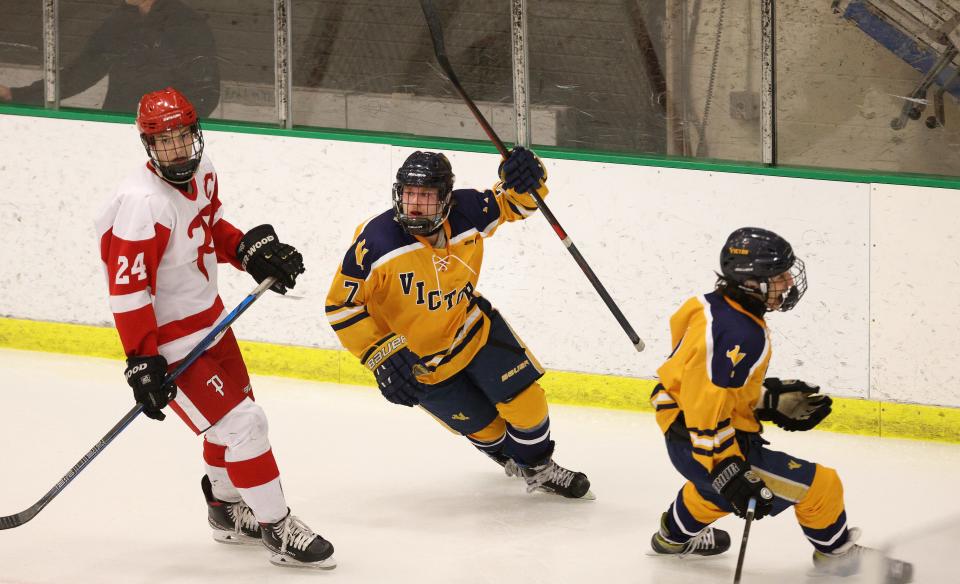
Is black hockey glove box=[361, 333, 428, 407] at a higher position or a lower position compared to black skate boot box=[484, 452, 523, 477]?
higher

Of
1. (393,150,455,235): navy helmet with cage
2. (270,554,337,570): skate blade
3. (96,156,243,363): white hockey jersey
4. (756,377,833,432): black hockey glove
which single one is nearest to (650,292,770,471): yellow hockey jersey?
(756,377,833,432): black hockey glove

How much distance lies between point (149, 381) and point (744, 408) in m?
1.48

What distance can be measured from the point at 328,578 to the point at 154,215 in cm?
107

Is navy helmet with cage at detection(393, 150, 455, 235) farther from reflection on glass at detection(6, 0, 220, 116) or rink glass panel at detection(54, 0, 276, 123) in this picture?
reflection on glass at detection(6, 0, 220, 116)

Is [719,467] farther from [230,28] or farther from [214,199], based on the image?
[230,28]

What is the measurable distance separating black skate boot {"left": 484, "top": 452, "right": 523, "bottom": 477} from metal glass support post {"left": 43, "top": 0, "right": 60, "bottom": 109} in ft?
8.95

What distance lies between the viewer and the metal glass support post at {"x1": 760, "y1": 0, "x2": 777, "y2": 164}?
492 centimetres

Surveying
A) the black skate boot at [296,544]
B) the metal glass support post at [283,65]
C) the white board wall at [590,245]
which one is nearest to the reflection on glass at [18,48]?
the white board wall at [590,245]

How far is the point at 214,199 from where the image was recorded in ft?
12.1

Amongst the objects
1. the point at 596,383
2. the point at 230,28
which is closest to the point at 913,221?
the point at 596,383

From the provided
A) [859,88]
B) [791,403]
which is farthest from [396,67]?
[791,403]

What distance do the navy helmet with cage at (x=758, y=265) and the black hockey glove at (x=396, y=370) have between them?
36.3 inches

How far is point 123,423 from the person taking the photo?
3.57 meters

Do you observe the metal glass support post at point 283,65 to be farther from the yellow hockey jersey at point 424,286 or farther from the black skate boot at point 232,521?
the black skate boot at point 232,521
